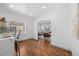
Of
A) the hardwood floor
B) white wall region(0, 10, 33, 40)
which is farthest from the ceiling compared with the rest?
the hardwood floor

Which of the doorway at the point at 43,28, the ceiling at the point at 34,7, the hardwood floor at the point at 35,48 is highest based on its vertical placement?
the ceiling at the point at 34,7

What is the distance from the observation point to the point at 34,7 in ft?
6.36

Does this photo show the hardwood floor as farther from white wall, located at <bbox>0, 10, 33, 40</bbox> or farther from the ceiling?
the ceiling

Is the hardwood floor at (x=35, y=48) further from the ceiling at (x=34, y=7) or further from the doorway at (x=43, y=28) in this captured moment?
the ceiling at (x=34, y=7)

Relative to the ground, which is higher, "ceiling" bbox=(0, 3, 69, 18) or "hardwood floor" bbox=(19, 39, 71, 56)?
"ceiling" bbox=(0, 3, 69, 18)

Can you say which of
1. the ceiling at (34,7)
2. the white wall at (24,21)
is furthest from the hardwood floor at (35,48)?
the ceiling at (34,7)

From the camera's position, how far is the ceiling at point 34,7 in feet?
5.97

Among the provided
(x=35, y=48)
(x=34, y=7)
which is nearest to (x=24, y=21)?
(x=34, y=7)

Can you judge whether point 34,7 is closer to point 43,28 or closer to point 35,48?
point 43,28

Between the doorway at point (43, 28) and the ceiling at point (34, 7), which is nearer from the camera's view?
the ceiling at point (34, 7)

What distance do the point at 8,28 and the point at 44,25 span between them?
813mm

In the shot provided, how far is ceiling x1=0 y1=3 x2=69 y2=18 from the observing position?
71.6 inches

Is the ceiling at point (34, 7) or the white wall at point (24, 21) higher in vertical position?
the ceiling at point (34, 7)

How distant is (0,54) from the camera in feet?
5.89
